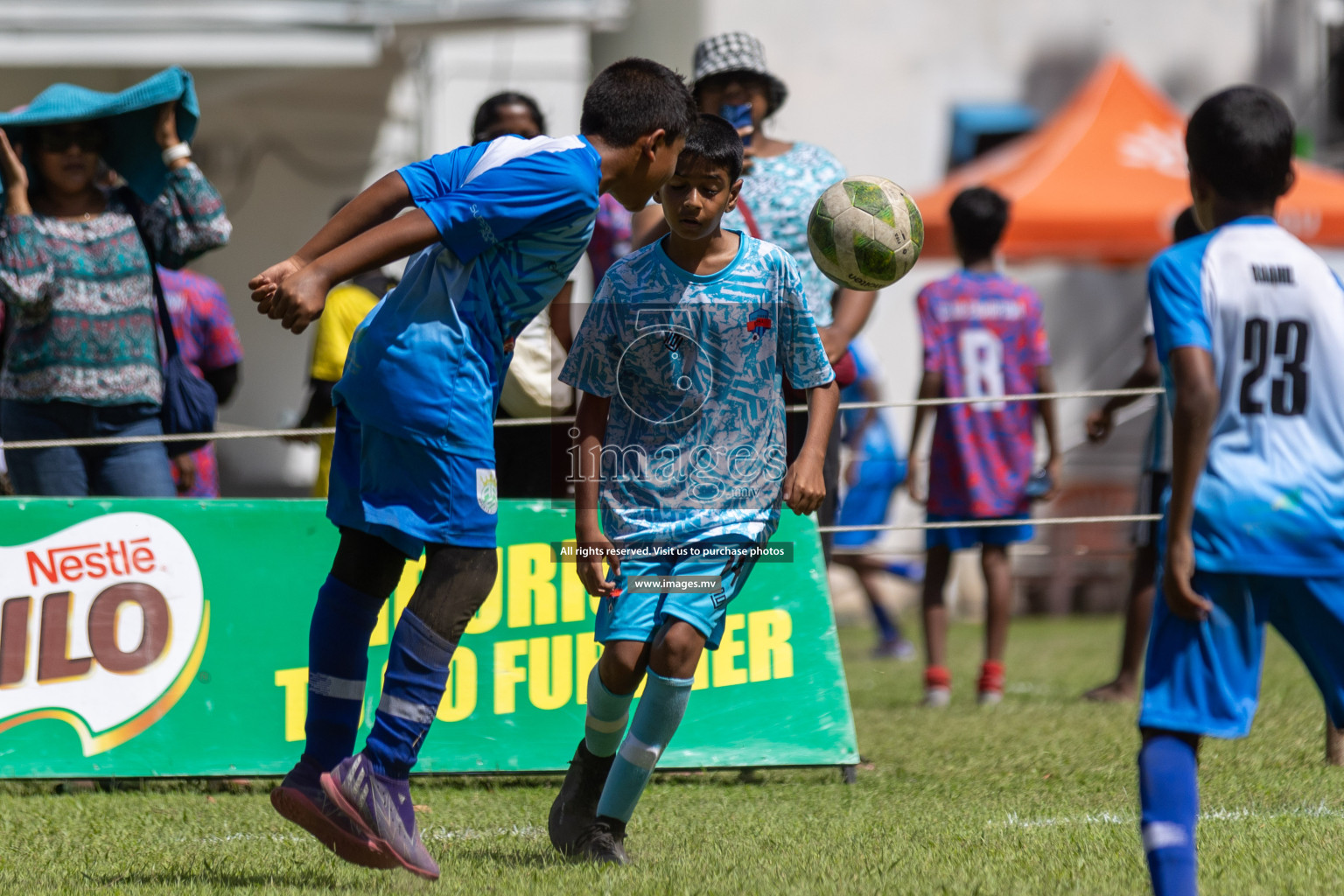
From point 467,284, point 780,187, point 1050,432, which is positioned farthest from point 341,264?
point 1050,432

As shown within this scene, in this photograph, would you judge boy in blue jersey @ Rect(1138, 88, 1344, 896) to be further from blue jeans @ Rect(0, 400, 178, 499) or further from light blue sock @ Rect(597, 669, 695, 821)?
blue jeans @ Rect(0, 400, 178, 499)

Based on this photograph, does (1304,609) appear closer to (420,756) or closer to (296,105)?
(420,756)

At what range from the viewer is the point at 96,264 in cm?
530

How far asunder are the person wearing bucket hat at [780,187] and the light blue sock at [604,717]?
1.62 m

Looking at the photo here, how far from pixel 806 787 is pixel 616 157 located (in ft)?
7.54

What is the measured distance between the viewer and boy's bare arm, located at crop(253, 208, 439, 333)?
330 centimetres

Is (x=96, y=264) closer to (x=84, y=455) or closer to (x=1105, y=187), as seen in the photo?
(x=84, y=455)

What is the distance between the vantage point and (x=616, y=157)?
3.75m

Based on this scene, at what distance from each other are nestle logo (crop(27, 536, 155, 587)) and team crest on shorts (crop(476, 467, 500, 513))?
1.98 m

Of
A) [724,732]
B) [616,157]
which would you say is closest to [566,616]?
[724,732]

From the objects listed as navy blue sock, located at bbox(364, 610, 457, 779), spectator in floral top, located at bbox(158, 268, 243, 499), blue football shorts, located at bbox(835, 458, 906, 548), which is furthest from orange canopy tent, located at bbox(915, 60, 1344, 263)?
navy blue sock, located at bbox(364, 610, 457, 779)

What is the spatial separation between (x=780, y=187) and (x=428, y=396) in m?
2.25

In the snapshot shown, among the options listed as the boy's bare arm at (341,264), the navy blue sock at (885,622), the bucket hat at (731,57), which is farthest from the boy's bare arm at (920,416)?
the boy's bare arm at (341,264)

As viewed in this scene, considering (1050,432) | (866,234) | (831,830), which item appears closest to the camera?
(831,830)
